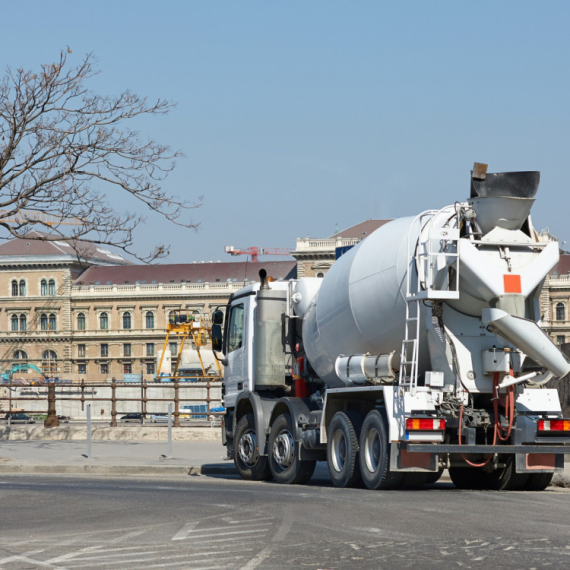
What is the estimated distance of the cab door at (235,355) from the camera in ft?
57.7

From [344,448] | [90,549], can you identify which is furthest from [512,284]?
[90,549]

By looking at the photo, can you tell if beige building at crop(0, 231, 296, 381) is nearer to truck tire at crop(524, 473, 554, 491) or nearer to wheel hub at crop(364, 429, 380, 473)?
truck tire at crop(524, 473, 554, 491)

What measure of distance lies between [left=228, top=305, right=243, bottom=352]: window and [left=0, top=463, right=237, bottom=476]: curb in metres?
2.08

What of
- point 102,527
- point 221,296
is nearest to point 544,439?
point 102,527

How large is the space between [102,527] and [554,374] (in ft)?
18.3

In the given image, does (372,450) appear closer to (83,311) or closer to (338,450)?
(338,450)

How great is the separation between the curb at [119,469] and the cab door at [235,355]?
121 centimetres

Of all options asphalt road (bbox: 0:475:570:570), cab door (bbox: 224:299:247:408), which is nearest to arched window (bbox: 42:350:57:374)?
cab door (bbox: 224:299:247:408)

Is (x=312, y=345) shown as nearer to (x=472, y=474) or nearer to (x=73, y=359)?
(x=472, y=474)

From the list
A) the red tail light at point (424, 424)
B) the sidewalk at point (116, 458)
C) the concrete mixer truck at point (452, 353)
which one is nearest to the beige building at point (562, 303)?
the sidewalk at point (116, 458)

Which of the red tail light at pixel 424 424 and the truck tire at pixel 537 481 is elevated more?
the red tail light at pixel 424 424

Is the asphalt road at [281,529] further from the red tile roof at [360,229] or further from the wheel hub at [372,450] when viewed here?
the red tile roof at [360,229]

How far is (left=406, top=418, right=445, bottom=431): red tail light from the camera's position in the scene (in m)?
12.6

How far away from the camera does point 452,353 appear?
1262cm
